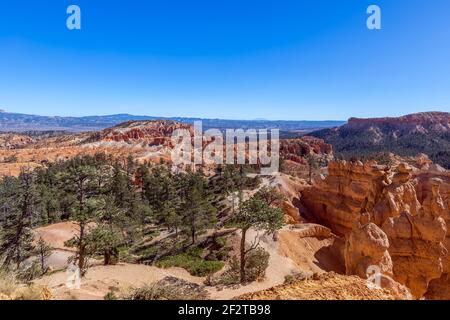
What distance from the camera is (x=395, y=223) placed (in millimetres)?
22953

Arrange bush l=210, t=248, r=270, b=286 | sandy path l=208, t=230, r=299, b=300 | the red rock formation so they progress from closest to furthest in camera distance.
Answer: sandy path l=208, t=230, r=299, b=300 → bush l=210, t=248, r=270, b=286 → the red rock formation

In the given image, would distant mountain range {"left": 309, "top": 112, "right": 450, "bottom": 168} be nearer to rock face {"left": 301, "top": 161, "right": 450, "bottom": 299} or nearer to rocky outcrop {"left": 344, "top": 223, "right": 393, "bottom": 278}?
rock face {"left": 301, "top": 161, "right": 450, "bottom": 299}

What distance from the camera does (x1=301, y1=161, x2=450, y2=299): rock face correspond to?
1822cm

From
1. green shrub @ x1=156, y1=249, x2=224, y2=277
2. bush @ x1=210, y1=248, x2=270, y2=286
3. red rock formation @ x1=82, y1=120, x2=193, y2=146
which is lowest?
green shrub @ x1=156, y1=249, x2=224, y2=277

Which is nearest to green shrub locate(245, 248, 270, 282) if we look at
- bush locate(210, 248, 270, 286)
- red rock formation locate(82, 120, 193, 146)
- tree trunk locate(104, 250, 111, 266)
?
bush locate(210, 248, 270, 286)

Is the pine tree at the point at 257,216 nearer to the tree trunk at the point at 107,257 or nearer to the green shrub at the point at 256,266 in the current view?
the green shrub at the point at 256,266

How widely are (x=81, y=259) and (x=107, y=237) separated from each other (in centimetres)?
218

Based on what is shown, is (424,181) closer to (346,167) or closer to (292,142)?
(346,167)

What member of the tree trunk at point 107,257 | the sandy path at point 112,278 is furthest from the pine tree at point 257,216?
the tree trunk at point 107,257

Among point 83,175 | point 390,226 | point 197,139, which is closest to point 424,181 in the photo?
point 390,226

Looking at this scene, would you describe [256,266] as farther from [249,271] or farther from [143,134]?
[143,134]

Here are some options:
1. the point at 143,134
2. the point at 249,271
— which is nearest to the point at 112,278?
the point at 249,271

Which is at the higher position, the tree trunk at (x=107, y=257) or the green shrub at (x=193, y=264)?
the tree trunk at (x=107, y=257)

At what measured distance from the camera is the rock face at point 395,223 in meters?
18.2
